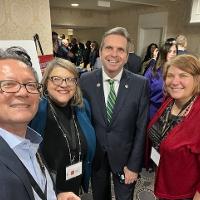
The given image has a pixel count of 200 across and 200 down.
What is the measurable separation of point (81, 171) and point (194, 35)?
517cm

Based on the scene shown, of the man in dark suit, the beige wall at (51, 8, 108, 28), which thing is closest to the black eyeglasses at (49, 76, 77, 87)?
the man in dark suit

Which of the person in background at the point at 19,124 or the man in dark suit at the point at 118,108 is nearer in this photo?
the person in background at the point at 19,124

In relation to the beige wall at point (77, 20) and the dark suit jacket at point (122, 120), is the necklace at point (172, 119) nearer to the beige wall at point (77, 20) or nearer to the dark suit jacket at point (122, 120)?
the dark suit jacket at point (122, 120)

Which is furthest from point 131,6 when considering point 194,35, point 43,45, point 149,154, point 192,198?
point 192,198

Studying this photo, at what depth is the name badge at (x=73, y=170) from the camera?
1573 mm

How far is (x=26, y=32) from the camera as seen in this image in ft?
10.5

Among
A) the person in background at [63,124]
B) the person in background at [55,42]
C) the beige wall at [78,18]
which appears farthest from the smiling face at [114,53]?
the beige wall at [78,18]

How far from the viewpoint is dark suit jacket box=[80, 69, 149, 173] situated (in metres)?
1.64

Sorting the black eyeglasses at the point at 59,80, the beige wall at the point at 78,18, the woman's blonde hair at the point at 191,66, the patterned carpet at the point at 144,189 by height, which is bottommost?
the patterned carpet at the point at 144,189

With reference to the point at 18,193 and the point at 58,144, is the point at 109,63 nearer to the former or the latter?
the point at 58,144

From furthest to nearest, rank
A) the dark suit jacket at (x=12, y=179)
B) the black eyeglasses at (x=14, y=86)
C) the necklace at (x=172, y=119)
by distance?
1. the necklace at (x=172, y=119)
2. the black eyeglasses at (x=14, y=86)
3. the dark suit jacket at (x=12, y=179)

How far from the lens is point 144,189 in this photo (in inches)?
101

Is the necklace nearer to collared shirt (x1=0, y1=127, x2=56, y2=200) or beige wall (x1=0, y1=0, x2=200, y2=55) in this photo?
collared shirt (x1=0, y1=127, x2=56, y2=200)

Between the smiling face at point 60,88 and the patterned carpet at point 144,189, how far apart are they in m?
1.42
